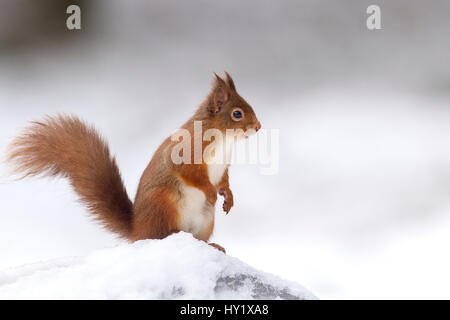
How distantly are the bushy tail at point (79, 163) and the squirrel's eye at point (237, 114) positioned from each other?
33 cm

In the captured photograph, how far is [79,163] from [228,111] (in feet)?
1.25

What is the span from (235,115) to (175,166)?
0.19m

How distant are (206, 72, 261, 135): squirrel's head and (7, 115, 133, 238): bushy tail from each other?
0.97ft

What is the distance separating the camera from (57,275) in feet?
3.38

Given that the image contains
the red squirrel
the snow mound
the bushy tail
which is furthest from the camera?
the bushy tail

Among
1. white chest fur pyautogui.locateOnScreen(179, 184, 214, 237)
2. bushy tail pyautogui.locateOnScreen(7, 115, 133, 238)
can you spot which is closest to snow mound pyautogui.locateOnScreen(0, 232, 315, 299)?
white chest fur pyautogui.locateOnScreen(179, 184, 214, 237)

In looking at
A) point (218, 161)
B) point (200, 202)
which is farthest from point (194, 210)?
point (218, 161)

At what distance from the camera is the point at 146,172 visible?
48.5 inches

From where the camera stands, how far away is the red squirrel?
1164mm

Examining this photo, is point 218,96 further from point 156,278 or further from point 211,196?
point 156,278

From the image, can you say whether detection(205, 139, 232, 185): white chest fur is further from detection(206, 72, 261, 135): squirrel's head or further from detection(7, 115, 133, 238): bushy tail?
detection(7, 115, 133, 238): bushy tail

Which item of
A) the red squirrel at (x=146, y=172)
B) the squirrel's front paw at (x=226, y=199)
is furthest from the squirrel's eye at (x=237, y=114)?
the squirrel's front paw at (x=226, y=199)
